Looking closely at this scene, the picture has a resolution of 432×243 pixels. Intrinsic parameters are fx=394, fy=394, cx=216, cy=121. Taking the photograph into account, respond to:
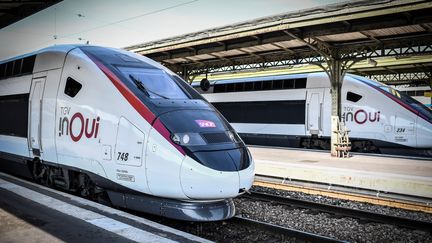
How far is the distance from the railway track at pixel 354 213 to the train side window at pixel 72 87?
4087mm

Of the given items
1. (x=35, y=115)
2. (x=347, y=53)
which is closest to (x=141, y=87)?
(x=35, y=115)

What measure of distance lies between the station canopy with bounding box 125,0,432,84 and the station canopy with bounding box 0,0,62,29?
19.3ft

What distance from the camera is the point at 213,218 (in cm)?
535

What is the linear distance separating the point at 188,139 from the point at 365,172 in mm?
5659

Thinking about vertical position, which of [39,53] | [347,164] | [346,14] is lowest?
[347,164]

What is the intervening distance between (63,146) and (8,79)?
3.31m

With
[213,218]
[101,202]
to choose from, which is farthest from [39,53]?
[213,218]

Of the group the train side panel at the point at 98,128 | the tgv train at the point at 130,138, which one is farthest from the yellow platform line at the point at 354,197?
the train side panel at the point at 98,128

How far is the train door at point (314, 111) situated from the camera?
49.5 feet

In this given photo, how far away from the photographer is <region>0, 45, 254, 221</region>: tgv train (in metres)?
5.19

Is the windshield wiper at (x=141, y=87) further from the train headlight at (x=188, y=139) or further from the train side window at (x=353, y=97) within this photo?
the train side window at (x=353, y=97)

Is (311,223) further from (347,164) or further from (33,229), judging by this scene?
(347,164)

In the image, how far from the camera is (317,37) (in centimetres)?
1248

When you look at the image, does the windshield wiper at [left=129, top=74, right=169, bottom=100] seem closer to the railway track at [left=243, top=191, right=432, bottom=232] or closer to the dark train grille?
the dark train grille
